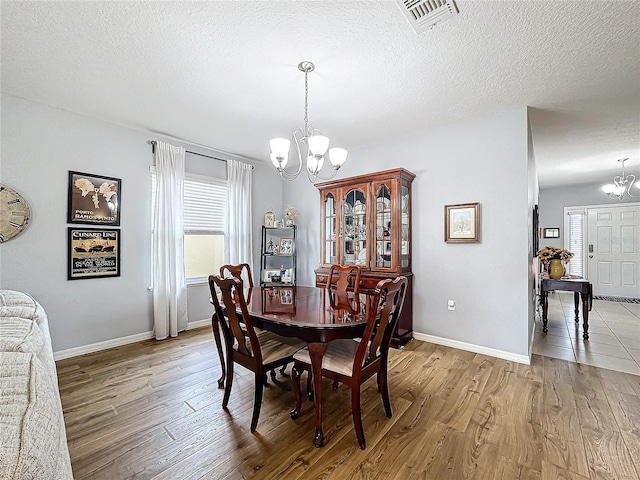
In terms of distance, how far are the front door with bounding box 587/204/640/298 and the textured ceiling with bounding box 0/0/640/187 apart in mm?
4002

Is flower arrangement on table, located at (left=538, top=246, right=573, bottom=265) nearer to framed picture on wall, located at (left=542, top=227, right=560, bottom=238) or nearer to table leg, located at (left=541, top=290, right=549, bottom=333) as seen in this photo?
table leg, located at (left=541, top=290, right=549, bottom=333)

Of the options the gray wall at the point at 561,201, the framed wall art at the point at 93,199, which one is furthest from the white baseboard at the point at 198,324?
the gray wall at the point at 561,201

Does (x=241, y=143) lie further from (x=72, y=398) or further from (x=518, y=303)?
(x=518, y=303)

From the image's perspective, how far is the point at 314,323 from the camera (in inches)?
70.8

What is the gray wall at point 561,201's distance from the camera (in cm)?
661

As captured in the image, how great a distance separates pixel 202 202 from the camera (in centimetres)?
428

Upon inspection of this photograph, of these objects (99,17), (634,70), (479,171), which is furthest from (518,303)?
(99,17)

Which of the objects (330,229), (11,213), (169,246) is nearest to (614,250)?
(330,229)

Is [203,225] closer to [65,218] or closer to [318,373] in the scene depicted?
[65,218]

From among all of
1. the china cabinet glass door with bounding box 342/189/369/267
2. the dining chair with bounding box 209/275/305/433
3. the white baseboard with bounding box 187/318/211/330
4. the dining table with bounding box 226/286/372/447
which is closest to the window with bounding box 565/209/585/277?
the china cabinet glass door with bounding box 342/189/369/267

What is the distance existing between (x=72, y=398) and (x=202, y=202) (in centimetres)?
266

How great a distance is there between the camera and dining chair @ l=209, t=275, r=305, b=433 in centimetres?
189

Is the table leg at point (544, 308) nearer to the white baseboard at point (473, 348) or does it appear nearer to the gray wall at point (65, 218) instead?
the white baseboard at point (473, 348)

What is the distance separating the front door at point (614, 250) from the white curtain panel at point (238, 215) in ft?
24.6
